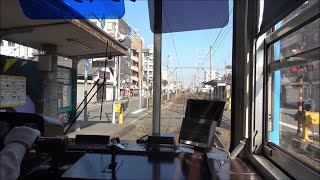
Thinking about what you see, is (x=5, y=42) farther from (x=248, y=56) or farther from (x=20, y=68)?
(x=248, y=56)

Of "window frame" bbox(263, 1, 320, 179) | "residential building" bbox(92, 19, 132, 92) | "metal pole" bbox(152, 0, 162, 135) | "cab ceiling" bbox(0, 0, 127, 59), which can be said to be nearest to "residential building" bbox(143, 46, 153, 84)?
"metal pole" bbox(152, 0, 162, 135)

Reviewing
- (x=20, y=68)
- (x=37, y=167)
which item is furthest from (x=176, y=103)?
(x=20, y=68)

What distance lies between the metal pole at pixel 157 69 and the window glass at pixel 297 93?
2.49 feet

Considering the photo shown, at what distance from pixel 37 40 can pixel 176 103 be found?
337 centimetres

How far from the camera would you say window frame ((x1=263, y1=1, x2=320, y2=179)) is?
58.2 inches

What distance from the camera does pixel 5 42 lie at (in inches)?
155

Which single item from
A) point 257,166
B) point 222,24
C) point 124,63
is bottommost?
point 257,166

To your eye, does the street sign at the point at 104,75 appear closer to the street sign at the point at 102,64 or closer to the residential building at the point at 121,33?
the street sign at the point at 102,64

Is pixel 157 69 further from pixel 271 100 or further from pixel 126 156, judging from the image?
pixel 271 100

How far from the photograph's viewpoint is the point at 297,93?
170 cm

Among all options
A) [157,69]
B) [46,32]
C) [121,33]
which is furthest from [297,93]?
[46,32]

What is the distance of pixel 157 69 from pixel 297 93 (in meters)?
1.01

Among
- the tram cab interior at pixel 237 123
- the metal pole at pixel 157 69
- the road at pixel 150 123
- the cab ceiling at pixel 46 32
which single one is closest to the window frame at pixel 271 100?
the tram cab interior at pixel 237 123

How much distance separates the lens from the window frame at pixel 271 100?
1479 mm
